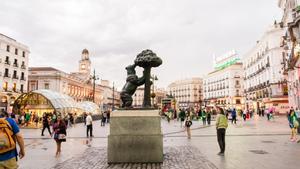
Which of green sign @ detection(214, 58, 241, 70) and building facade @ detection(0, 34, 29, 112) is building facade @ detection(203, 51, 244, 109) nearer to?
green sign @ detection(214, 58, 241, 70)

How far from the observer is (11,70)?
52812mm

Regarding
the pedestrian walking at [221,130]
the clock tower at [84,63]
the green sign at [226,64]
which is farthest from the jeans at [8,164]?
the clock tower at [84,63]

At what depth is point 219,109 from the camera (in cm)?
1008

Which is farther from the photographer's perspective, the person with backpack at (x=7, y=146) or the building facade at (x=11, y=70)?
the building facade at (x=11, y=70)

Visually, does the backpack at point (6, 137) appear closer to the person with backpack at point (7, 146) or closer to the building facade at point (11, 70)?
the person with backpack at point (7, 146)

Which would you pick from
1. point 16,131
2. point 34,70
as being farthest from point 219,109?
point 34,70

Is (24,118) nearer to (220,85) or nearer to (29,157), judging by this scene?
(29,157)

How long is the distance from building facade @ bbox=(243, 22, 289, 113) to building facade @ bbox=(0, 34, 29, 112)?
54.8 metres

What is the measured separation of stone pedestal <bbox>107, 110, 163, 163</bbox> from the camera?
786cm

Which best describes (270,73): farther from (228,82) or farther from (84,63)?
(84,63)

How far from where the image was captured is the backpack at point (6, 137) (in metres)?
4.03

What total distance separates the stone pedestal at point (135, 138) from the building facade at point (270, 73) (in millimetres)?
42339

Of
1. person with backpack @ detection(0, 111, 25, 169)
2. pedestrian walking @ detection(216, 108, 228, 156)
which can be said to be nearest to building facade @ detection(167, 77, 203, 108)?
pedestrian walking @ detection(216, 108, 228, 156)

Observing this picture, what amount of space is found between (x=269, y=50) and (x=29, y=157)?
Result: 162 ft
